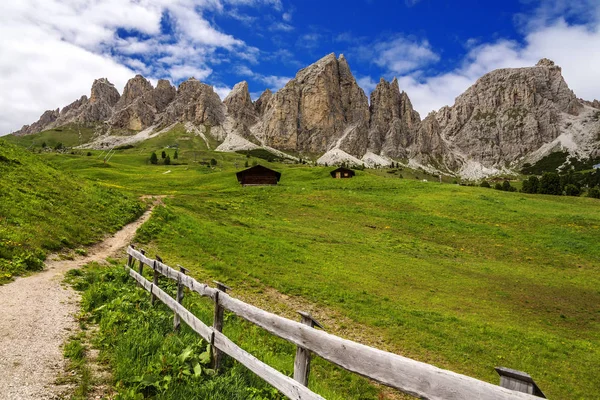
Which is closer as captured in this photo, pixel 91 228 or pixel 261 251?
pixel 91 228

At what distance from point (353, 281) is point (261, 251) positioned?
26.8 feet

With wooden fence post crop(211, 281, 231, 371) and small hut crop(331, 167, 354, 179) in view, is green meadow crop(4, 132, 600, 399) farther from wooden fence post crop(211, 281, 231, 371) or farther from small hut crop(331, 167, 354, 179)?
small hut crop(331, 167, 354, 179)

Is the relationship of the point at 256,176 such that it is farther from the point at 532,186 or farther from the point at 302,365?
the point at 532,186

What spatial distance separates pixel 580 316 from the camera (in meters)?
21.6

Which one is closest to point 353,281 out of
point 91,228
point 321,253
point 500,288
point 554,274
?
point 321,253

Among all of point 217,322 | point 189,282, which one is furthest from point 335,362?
point 189,282

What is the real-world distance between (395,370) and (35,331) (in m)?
9.96

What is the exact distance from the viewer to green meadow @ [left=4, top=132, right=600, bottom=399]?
50.5 feet

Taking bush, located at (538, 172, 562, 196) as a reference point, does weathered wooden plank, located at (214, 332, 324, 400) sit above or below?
below

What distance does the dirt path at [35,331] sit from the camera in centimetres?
661

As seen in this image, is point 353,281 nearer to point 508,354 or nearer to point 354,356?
point 508,354

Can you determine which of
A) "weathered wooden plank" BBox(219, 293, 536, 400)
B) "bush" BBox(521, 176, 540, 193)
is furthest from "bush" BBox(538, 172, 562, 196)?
"weathered wooden plank" BBox(219, 293, 536, 400)

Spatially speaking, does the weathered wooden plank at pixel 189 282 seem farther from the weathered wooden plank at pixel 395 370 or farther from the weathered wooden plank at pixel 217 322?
the weathered wooden plank at pixel 395 370

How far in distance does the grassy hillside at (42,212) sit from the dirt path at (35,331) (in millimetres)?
1548
